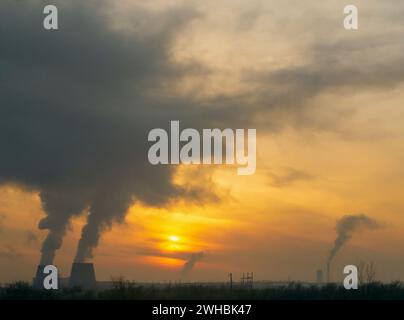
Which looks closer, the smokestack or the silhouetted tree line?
the silhouetted tree line

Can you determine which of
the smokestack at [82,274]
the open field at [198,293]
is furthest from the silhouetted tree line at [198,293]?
the smokestack at [82,274]

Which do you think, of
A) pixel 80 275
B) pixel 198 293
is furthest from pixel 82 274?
pixel 198 293

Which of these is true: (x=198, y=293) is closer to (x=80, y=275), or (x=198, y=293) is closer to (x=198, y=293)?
(x=198, y=293)

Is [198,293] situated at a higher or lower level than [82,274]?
lower

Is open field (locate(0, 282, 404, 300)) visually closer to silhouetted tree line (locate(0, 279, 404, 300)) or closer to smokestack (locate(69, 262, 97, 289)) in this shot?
silhouetted tree line (locate(0, 279, 404, 300))

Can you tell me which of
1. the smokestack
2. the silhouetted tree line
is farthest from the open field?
the smokestack

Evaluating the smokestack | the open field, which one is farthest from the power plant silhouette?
the open field
